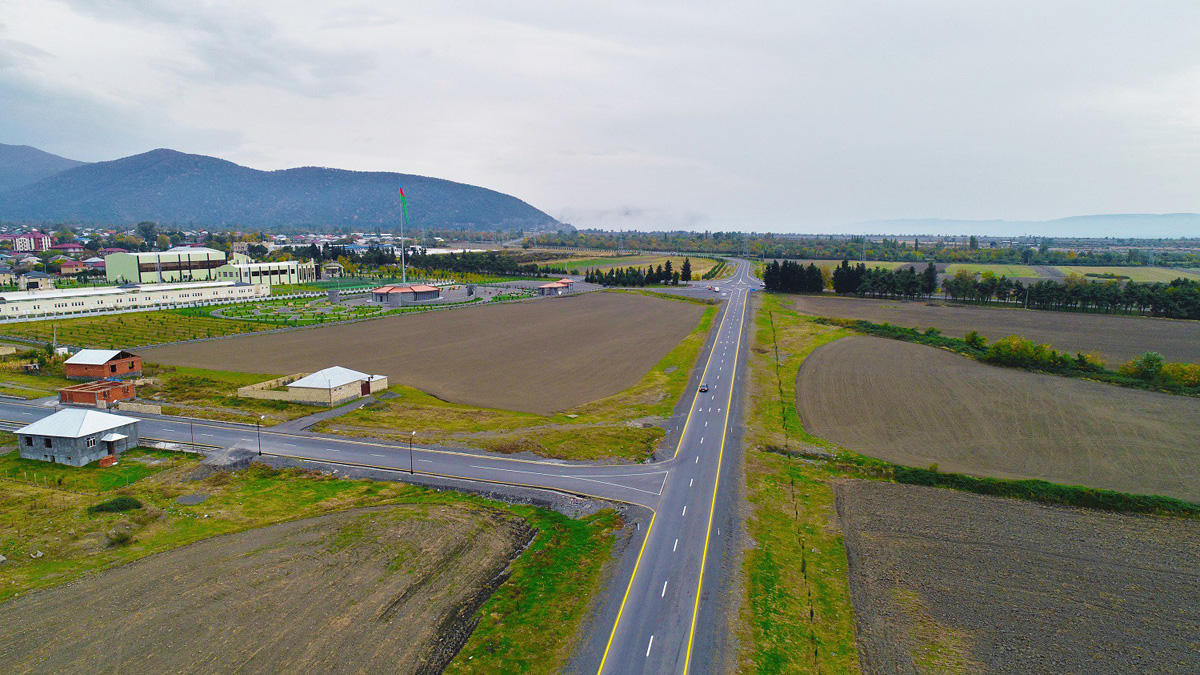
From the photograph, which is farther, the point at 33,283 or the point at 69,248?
the point at 69,248

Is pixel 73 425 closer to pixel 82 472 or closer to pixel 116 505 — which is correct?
pixel 82 472

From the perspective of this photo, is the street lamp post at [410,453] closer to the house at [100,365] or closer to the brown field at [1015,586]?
the brown field at [1015,586]

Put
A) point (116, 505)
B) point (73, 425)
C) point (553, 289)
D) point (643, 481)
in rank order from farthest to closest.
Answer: point (553, 289) → point (73, 425) → point (643, 481) → point (116, 505)

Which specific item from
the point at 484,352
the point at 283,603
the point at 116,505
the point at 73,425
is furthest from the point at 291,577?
the point at 484,352

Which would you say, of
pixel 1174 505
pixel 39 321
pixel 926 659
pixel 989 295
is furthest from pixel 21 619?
pixel 989 295

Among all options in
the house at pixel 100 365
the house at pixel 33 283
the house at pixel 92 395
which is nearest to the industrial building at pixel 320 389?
the house at pixel 92 395

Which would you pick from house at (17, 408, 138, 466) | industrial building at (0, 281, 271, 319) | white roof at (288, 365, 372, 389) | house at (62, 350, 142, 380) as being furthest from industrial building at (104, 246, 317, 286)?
house at (17, 408, 138, 466)
